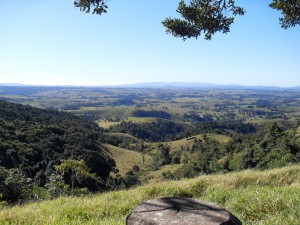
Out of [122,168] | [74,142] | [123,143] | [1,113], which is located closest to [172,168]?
[122,168]

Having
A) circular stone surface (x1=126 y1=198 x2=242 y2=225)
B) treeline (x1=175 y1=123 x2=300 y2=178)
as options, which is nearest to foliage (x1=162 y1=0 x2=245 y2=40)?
circular stone surface (x1=126 y1=198 x2=242 y2=225)

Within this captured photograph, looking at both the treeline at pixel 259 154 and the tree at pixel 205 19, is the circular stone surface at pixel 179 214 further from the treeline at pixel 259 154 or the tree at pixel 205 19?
the treeline at pixel 259 154

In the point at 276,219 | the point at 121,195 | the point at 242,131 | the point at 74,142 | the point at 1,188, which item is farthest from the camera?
the point at 242,131

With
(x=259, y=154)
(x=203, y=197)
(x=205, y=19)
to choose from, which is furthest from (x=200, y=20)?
(x=259, y=154)

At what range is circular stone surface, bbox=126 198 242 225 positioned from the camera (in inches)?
145

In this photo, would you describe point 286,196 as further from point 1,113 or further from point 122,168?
point 1,113

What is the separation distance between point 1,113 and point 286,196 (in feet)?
414

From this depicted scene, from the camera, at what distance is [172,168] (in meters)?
106

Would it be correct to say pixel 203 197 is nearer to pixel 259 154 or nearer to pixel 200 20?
pixel 200 20

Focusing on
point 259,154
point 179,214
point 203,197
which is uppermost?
point 179,214

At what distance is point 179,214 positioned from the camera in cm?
392

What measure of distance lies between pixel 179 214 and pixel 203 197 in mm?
3581

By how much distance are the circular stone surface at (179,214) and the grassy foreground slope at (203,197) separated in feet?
3.99

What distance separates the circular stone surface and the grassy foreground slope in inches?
47.9
